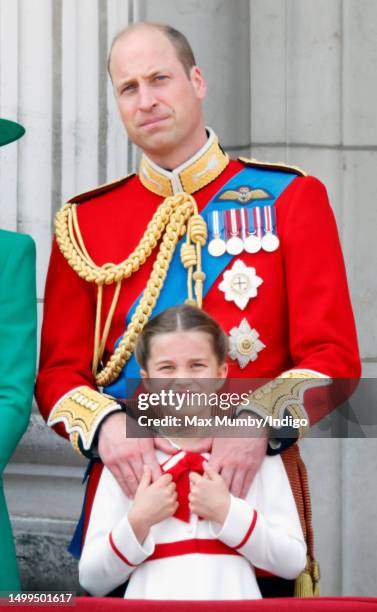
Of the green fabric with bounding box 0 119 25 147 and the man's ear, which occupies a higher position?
the man's ear

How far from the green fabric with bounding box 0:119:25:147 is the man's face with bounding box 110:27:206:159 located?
11.8 inches

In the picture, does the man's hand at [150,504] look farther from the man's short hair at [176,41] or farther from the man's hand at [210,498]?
the man's short hair at [176,41]

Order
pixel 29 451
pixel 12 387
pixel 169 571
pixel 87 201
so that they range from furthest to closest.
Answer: pixel 29 451, pixel 87 201, pixel 12 387, pixel 169 571

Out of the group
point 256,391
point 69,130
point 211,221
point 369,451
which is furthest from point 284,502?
point 69,130

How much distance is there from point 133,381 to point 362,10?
1.76m

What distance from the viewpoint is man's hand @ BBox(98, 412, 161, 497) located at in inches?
125

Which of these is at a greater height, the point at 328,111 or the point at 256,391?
the point at 328,111

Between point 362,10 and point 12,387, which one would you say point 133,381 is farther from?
point 362,10

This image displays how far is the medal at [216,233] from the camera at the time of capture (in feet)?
11.4

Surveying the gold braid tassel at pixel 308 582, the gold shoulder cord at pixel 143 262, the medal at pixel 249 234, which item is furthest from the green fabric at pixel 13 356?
the gold braid tassel at pixel 308 582

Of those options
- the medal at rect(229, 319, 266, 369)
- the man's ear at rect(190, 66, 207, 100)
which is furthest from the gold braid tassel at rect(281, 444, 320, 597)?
the man's ear at rect(190, 66, 207, 100)

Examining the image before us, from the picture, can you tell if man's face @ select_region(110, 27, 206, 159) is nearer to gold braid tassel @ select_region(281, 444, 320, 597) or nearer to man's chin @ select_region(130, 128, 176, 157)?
man's chin @ select_region(130, 128, 176, 157)

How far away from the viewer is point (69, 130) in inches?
182

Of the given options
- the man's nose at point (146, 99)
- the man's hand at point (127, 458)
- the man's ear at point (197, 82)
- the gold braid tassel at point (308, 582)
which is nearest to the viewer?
the man's hand at point (127, 458)
